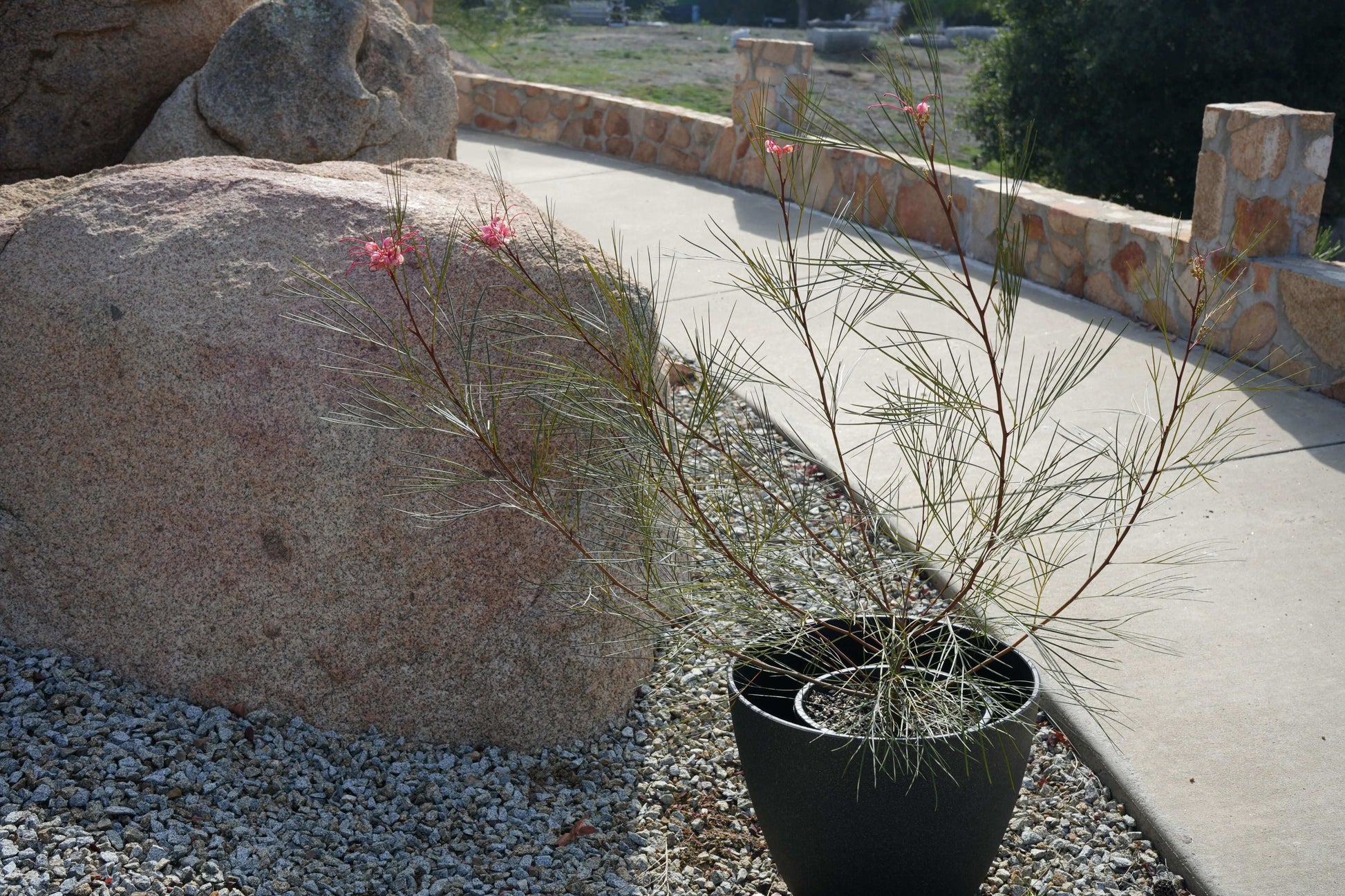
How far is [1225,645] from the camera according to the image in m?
2.98

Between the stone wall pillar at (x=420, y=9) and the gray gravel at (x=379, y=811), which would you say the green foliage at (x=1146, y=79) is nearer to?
the stone wall pillar at (x=420, y=9)

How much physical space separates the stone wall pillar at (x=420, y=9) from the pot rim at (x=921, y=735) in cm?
908

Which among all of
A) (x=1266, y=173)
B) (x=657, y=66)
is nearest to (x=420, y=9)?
(x=657, y=66)

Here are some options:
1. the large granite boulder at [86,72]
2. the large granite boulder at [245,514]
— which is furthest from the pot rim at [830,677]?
the large granite boulder at [86,72]

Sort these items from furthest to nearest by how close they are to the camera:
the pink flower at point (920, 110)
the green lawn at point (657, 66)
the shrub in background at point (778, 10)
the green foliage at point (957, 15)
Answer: the shrub in background at point (778, 10)
the green foliage at point (957, 15)
the green lawn at point (657, 66)
the pink flower at point (920, 110)

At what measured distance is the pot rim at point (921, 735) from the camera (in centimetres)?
181

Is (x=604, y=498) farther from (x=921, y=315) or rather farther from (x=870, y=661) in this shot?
(x=921, y=315)

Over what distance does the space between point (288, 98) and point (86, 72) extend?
29.4 inches

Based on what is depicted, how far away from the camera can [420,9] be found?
400 inches

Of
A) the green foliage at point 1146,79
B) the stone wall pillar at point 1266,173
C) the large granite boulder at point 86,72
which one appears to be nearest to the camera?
the large granite boulder at point 86,72

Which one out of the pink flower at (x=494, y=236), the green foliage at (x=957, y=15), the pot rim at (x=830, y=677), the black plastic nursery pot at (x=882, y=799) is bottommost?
the black plastic nursery pot at (x=882, y=799)

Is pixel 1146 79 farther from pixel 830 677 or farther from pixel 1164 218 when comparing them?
pixel 830 677

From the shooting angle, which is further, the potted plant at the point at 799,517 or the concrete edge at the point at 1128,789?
the concrete edge at the point at 1128,789

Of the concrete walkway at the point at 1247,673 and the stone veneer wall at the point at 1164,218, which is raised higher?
the stone veneer wall at the point at 1164,218
